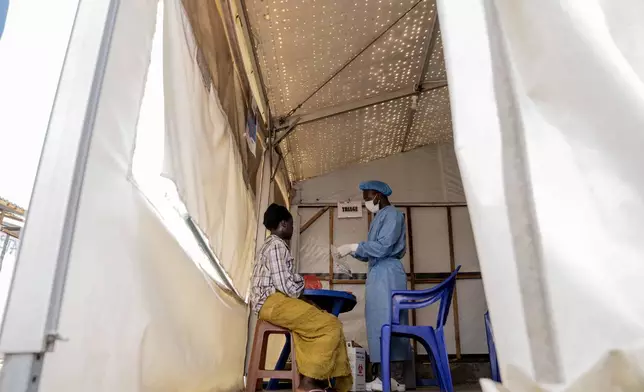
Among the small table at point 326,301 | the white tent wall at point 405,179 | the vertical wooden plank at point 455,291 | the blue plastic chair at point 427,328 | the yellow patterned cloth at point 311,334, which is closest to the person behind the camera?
the yellow patterned cloth at point 311,334

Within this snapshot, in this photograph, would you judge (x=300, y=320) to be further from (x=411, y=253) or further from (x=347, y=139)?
(x=411, y=253)

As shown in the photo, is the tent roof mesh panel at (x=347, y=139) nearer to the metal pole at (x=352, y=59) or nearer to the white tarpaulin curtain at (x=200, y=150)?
the metal pole at (x=352, y=59)

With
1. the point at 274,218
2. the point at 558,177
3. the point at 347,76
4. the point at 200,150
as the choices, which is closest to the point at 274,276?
the point at 274,218

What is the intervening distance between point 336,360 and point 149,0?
1.76m

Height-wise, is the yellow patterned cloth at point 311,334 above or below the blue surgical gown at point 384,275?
below

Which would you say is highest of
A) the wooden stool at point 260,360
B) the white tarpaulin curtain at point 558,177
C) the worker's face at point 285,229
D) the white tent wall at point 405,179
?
the white tent wall at point 405,179

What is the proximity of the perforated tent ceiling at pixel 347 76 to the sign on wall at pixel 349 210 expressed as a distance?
1.53 feet

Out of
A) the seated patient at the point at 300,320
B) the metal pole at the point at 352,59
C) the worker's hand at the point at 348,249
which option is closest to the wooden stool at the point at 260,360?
the seated patient at the point at 300,320

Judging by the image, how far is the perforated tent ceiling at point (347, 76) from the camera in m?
2.89

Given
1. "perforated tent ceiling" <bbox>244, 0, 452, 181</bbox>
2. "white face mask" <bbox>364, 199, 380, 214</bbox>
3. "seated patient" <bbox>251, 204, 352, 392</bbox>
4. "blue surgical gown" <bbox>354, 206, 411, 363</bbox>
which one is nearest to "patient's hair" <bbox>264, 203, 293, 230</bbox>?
"seated patient" <bbox>251, 204, 352, 392</bbox>

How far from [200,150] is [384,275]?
5.28 ft

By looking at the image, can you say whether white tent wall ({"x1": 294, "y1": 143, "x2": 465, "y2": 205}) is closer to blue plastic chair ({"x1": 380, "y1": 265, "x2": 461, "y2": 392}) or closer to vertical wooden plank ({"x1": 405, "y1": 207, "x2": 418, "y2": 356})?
vertical wooden plank ({"x1": 405, "y1": 207, "x2": 418, "y2": 356})

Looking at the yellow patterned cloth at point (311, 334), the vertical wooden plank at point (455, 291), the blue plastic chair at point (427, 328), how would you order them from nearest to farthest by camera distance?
the yellow patterned cloth at point (311, 334) → the blue plastic chair at point (427, 328) → the vertical wooden plank at point (455, 291)

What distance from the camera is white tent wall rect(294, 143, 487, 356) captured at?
4.83 metres
